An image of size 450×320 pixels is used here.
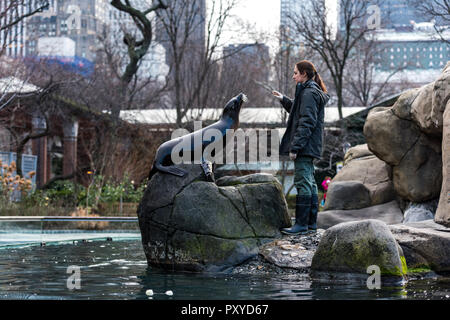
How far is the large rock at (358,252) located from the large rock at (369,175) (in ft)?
21.3

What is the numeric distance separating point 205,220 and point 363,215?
19.8 feet

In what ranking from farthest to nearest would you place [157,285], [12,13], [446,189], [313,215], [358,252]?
[12,13] → [446,189] → [313,215] → [358,252] → [157,285]

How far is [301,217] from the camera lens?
292 inches

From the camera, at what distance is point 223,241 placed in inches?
274

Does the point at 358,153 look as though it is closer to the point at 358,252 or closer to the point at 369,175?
the point at 369,175

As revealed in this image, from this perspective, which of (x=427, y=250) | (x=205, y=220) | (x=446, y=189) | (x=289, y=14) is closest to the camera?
(x=427, y=250)

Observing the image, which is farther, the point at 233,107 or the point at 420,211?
the point at 420,211

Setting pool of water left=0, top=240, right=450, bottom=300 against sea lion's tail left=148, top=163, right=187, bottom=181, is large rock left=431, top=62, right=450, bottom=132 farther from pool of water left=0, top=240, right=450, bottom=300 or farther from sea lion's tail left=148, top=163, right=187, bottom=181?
sea lion's tail left=148, top=163, right=187, bottom=181

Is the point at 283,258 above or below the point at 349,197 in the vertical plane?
below

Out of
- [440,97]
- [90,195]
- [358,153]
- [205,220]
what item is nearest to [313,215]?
[205,220]

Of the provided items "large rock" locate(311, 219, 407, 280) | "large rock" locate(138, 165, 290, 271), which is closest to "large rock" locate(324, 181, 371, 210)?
"large rock" locate(138, 165, 290, 271)

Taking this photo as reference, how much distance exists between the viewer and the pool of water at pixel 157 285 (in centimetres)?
507
